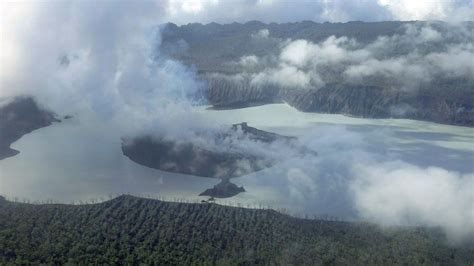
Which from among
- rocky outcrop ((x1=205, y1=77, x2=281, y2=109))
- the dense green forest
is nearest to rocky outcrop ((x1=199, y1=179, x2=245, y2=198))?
the dense green forest

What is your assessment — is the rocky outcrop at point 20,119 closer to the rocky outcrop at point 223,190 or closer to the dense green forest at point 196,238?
the dense green forest at point 196,238

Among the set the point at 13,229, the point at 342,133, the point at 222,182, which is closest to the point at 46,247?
the point at 13,229

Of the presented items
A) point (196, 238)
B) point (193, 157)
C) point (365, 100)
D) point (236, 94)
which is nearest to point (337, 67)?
point (365, 100)

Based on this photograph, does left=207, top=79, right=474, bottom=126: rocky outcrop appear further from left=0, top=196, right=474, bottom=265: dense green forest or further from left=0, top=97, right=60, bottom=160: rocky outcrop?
left=0, top=196, right=474, bottom=265: dense green forest

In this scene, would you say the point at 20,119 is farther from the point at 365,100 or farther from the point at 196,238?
the point at 365,100

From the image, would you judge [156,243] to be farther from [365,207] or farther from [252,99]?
[252,99]

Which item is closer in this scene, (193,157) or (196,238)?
(196,238)
